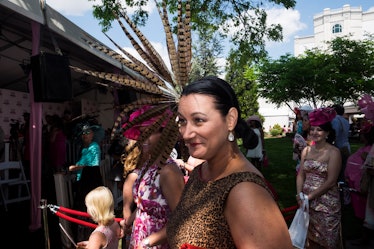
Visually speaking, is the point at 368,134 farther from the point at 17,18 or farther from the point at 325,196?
the point at 17,18

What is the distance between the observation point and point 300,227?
3584 mm

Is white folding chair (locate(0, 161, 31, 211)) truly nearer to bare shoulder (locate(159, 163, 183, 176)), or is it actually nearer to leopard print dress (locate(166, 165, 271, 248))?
bare shoulder (locate(159, 163, 183, 176))

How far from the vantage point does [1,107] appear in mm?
10805

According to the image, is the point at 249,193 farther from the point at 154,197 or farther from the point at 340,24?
the point at 340,24

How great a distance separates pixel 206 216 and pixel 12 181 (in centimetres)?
704

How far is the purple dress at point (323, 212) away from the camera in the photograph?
3.81 meters

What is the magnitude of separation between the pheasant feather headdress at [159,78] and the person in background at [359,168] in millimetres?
4076

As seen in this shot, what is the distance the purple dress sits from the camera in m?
3.81

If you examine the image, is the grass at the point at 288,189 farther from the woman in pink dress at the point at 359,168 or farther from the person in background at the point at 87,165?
the person in background at the point at 87,165

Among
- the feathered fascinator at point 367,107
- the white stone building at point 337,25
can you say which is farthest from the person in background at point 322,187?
the white stone building at point 337,25

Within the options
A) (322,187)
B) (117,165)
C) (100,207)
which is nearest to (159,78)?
(100,207)

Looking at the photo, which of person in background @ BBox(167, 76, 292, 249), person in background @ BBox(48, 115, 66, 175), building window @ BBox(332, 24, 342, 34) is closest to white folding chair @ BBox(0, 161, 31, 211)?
person in background @ BBox(48, 115, 66, 175)

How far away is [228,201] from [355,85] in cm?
2981

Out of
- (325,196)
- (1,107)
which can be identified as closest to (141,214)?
(325,196)
